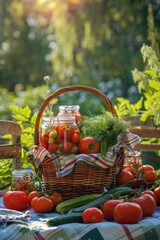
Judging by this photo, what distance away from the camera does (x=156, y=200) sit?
2576mm

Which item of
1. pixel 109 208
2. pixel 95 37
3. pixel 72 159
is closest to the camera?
pixel 109 208

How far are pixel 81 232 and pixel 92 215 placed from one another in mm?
102

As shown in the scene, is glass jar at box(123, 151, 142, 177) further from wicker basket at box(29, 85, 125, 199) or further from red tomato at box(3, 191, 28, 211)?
red tomato at box(3, 191, 28, 211)

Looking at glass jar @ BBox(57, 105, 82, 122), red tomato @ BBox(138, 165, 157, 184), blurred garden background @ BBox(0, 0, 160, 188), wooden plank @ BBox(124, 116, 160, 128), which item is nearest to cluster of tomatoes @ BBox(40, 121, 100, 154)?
glass jar @ BBox(57, 105, 82, 122)

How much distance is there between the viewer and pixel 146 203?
2.34 m

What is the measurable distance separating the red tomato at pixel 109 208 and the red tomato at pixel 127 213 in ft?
0.18

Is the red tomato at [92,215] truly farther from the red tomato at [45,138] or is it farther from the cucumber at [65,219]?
the red tomato at [45,138]

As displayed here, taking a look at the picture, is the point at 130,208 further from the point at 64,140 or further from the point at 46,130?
the point at 46,130

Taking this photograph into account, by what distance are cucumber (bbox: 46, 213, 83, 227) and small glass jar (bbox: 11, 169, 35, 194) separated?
520mm

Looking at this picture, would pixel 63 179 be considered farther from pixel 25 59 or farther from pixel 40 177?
pixel 25 59

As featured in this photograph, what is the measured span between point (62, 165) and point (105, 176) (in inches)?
8.7

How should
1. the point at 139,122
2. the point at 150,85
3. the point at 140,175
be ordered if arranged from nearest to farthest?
1. the point at 140,175
2. the point at 150,85
3. the point at 139,122

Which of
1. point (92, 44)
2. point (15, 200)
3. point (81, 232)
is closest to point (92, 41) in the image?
point (92, 44)

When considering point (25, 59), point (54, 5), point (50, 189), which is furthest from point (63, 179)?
point (25, 59)
